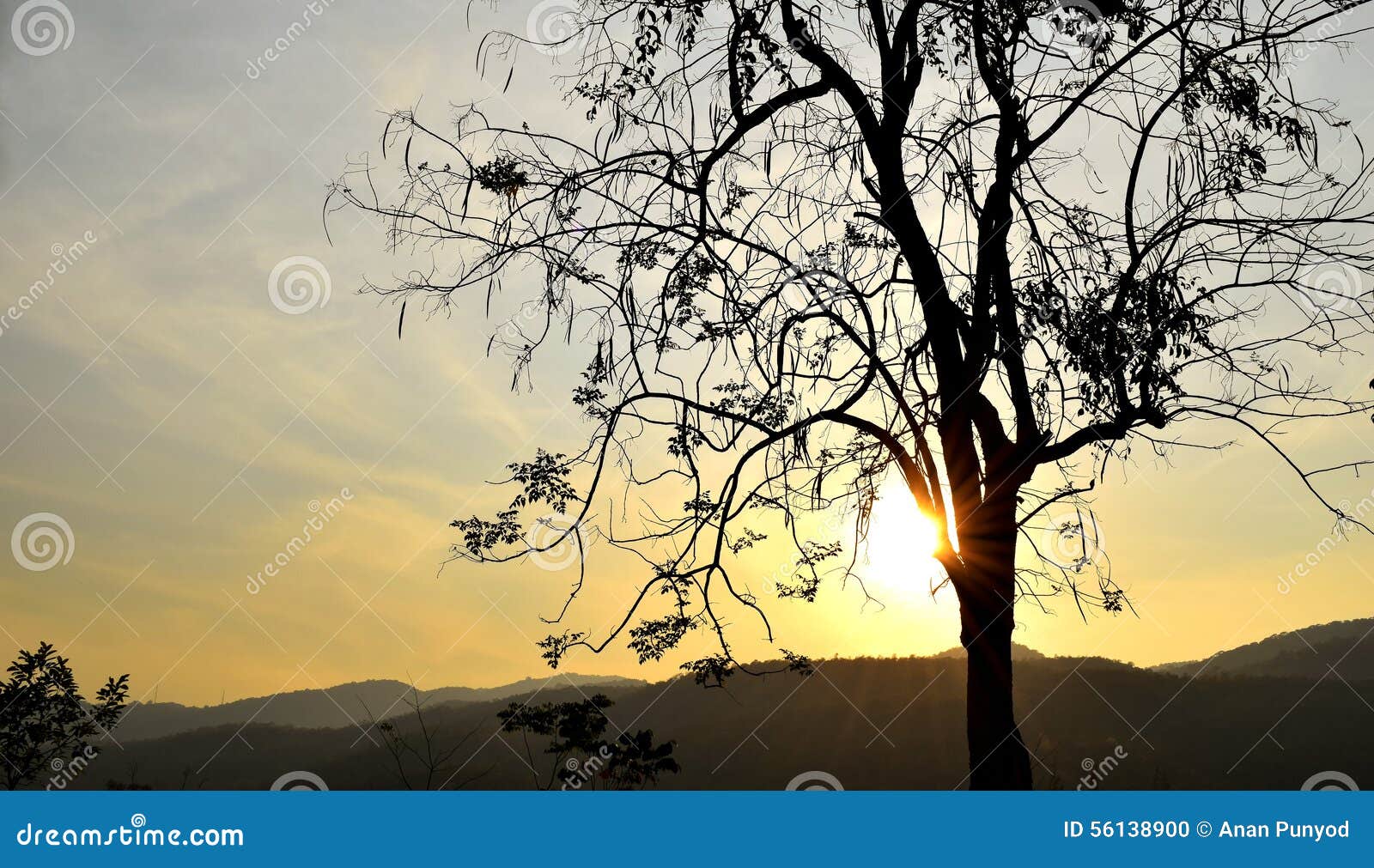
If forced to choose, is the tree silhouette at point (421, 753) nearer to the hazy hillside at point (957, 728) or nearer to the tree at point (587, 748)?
the tree at point (587, 748)

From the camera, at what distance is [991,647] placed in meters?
7.20

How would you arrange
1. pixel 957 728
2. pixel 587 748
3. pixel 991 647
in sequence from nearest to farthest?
pixel 991 647, pixel 587 748, pixel 957 728

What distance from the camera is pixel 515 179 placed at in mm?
7566

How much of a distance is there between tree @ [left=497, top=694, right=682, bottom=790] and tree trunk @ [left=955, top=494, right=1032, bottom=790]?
135 inches

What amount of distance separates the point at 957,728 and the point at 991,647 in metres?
15.9

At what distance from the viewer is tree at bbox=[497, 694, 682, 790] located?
9711 mm

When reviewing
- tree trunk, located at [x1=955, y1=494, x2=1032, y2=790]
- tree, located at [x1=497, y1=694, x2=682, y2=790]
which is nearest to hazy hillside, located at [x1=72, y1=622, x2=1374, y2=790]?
tree, located at [x1=497, y1=694, x2=682, y2=790]

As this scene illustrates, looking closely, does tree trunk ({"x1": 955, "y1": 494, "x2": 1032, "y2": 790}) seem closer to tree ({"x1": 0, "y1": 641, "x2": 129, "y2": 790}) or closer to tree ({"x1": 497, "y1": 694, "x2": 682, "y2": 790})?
tree ({"x1": 497, "y1": 694, "x2": 682, "y2": 790})

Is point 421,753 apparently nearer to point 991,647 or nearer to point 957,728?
point 991,647

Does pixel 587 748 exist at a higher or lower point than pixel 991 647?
lower

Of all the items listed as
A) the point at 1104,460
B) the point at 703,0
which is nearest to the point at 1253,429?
the point at 1104,460

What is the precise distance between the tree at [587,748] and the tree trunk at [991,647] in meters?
Answer: 3.43

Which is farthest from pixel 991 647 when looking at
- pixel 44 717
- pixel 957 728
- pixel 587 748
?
pixel 957 728

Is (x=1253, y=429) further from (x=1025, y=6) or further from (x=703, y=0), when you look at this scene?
(x=703, y=0)
